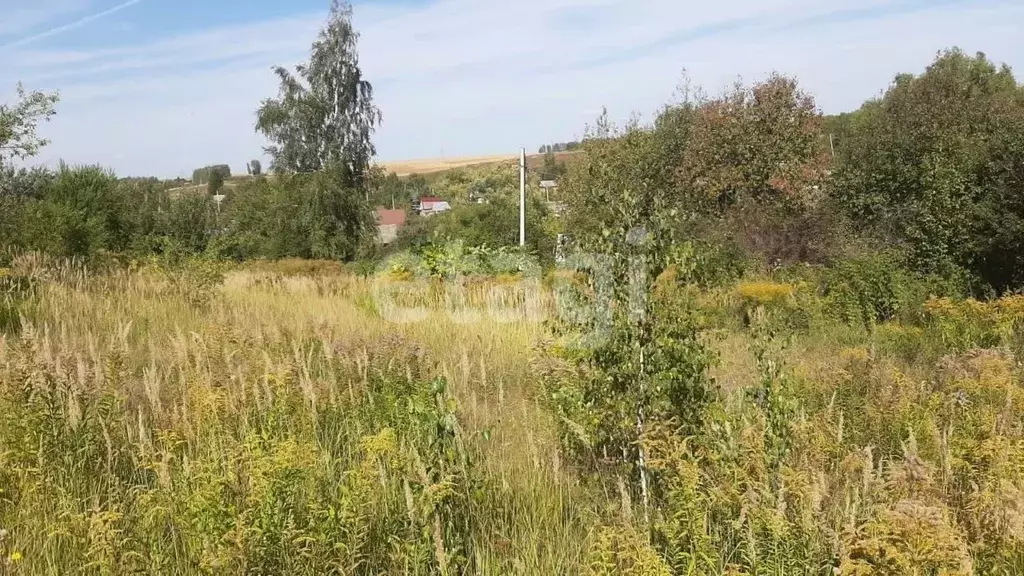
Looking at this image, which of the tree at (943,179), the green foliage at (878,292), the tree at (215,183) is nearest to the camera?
the green foliage at (878,292)

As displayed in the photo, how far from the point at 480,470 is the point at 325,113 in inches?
1024

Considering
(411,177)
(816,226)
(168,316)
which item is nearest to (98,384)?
(168,316)

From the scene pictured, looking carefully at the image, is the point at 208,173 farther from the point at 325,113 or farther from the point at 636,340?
the point at 636,340

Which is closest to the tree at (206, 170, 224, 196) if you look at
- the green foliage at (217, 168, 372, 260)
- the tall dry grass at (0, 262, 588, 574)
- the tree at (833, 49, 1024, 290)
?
the green foliage at (217, 168, 372, 260)

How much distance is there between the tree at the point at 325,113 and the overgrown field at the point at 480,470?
23.2 m

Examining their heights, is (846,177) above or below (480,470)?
above

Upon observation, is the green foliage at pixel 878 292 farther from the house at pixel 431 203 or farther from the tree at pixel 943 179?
the house at pixel 431 203

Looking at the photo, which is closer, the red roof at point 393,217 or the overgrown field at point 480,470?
the overgrown field at point 480,470

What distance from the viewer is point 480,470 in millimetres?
3125

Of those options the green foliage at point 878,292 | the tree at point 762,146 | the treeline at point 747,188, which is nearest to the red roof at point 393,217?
the treeline at point 747,188

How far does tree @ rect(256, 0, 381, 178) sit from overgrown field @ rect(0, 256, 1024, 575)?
76.0 feet

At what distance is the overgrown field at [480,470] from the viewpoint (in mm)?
2256

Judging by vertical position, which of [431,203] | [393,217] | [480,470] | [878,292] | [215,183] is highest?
[215,183]

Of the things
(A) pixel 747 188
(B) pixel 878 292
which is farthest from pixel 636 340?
(A) pixel 747 188
